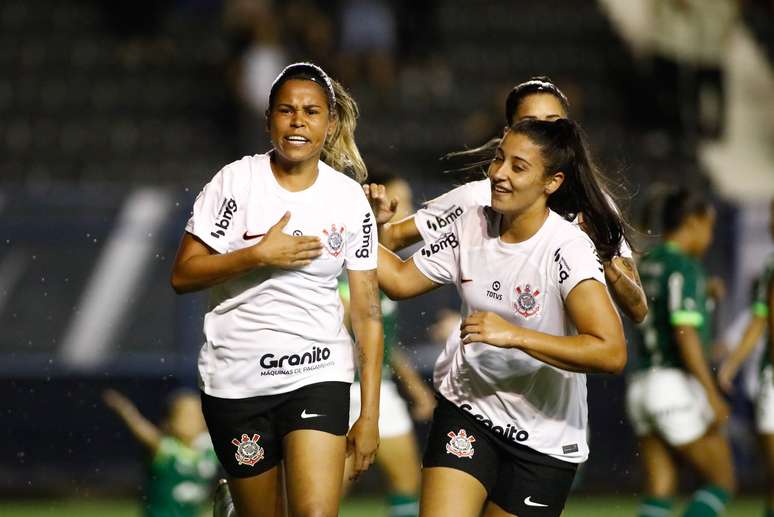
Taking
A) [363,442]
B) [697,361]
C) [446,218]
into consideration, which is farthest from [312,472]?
[697,361]

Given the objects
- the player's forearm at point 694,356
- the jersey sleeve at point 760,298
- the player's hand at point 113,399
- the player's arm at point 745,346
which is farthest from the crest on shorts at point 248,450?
the player's hand at point 113,399

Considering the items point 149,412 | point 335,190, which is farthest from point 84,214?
point 335,190

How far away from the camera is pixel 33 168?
571 inches

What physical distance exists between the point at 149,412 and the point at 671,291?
4213 millimetres

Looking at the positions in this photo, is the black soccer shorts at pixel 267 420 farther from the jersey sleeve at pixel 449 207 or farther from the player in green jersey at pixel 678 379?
the player in green jersey at pixel 678 379

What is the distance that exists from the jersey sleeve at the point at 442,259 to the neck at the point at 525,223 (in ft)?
0.87

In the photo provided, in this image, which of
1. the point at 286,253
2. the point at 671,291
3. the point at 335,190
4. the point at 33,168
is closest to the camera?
the point at 286,253

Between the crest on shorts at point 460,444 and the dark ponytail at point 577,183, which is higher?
the dark ponytail at point 577,183

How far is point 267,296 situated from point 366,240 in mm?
445

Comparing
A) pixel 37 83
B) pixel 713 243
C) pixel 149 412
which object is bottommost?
pixel 149 412

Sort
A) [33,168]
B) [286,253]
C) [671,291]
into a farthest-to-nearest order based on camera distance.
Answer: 1. [33,168]
2. [671,291]
3. [286,253]

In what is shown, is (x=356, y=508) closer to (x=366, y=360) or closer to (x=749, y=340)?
(x=749, y=340)

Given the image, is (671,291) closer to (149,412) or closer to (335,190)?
(335,190)

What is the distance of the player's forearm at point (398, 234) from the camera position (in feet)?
19.9
